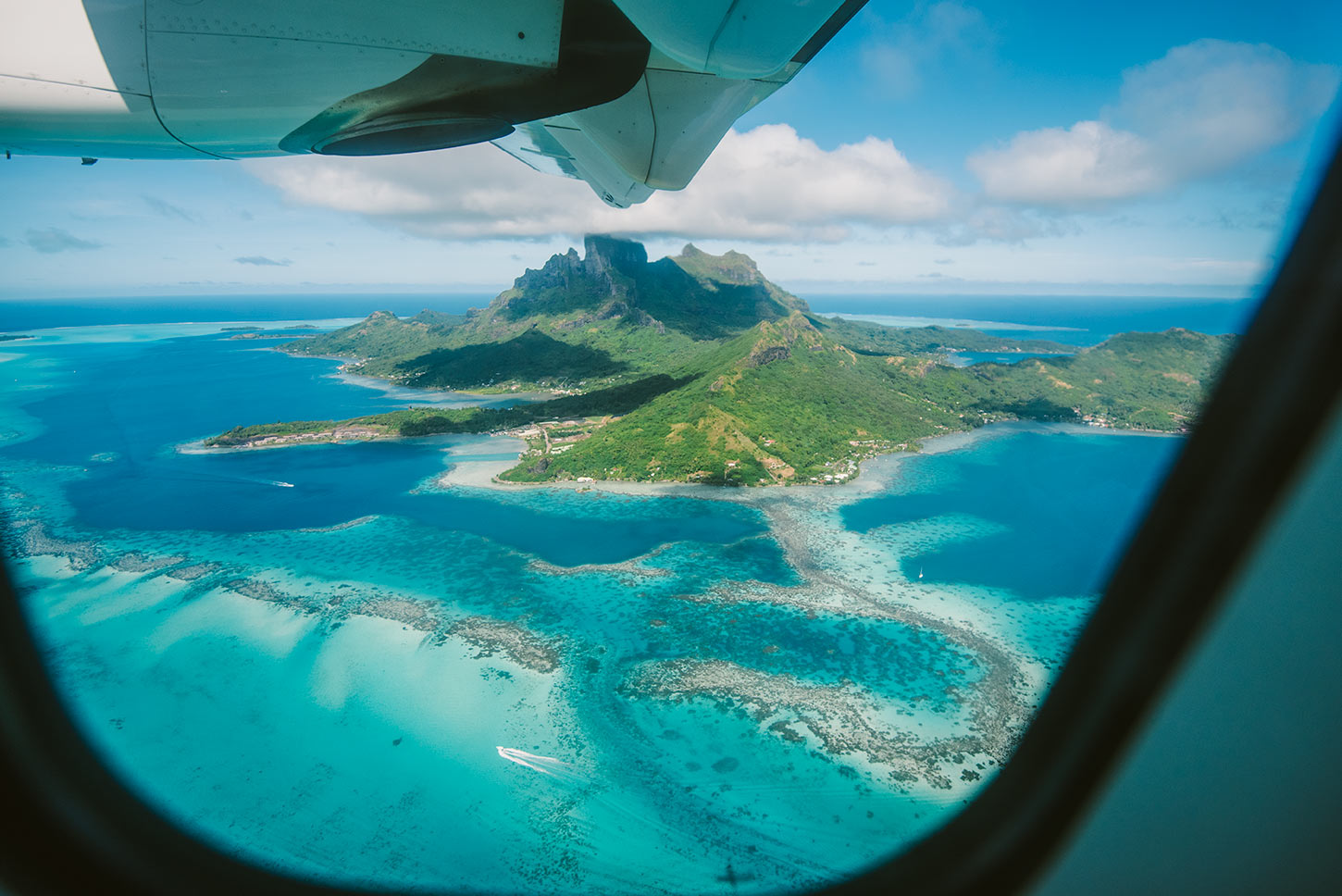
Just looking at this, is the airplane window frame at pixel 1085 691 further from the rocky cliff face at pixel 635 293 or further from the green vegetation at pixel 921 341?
the green vegetation at pixel 921 341

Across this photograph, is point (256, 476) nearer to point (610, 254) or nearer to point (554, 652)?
point (554, 652)

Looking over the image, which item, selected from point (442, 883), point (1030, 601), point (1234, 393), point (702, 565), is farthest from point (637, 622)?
point (1234, 393)

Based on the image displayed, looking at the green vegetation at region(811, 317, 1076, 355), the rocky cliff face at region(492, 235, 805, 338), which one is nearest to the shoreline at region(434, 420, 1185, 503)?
the rocky cliff face at region(492, 235, 805, 338)

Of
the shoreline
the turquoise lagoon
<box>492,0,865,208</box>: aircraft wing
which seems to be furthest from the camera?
the shoreline

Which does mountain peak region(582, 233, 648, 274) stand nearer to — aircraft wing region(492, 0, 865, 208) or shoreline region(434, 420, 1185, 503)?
shoreline region(434, 420, 1185, 503)

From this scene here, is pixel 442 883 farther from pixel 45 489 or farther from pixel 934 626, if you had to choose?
pixel 45 489

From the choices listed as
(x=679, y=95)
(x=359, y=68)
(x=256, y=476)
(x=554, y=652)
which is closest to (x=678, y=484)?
(x=554, y=652)
